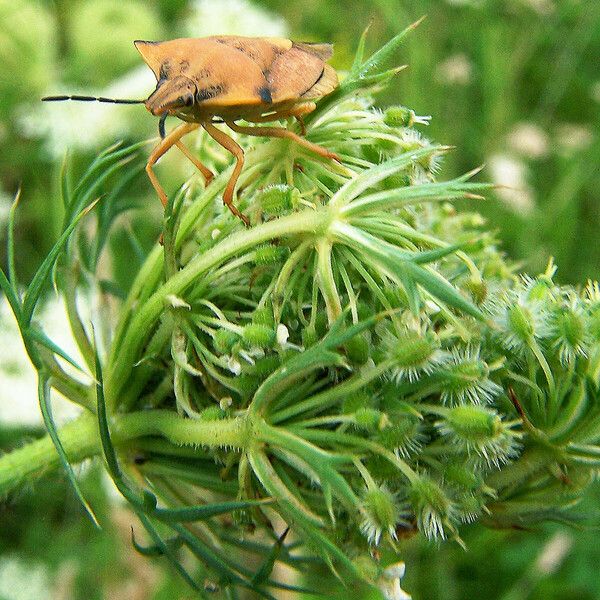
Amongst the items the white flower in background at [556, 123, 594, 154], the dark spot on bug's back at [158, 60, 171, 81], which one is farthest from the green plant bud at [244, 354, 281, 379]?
the white flower in background at [556, 123, 594, 154]

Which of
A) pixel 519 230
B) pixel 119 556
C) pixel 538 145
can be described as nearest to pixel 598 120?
pixel 538 145

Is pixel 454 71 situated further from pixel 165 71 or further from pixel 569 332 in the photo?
pixel 569 332

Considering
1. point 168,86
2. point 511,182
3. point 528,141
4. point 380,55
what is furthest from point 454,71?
point 168,86

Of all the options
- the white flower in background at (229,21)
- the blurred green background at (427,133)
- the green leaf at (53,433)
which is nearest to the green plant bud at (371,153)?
the green leaf at (53,433)

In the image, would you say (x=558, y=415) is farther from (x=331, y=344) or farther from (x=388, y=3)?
(x=388, y=3)

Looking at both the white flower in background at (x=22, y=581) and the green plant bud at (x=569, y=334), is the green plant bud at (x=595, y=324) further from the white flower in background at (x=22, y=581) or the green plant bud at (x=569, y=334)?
the white flower in background at (x=22, y=581)
